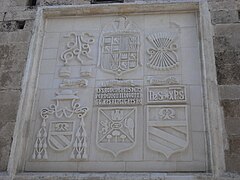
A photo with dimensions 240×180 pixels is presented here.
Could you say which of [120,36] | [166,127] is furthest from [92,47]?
[166,127]

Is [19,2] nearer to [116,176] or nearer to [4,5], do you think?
[4,5]

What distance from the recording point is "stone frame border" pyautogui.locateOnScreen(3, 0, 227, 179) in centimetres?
325

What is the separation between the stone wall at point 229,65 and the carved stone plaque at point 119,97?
26 cm

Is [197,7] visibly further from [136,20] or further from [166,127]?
Result: [166,127]

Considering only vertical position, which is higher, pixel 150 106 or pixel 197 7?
pixel 197 7

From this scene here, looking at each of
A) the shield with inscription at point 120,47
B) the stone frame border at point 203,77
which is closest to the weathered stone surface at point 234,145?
the stone frame border at point 203,77

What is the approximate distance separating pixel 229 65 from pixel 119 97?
1.35 metres

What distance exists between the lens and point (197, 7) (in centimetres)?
425

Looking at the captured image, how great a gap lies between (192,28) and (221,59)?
58 centimetres

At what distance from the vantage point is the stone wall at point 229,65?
11.1 ft

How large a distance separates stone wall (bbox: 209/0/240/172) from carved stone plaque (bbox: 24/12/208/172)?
0.26 meters

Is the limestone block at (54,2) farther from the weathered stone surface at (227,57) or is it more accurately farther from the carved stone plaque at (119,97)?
the weathered stone surface at (227,57)

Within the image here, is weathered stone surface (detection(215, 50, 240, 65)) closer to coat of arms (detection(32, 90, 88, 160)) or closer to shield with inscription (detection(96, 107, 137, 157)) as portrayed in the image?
shield with inscription (detection(96, 107, 137, 157))

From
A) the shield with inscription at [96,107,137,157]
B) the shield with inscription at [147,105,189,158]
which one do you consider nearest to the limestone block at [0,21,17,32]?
the shield with inscription at [96,107,137,157]
